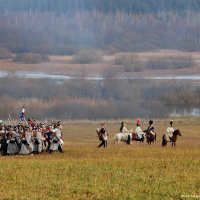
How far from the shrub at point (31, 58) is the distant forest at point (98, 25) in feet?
1.84

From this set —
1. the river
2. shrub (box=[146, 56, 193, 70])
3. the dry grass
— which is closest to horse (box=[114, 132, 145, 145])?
the river

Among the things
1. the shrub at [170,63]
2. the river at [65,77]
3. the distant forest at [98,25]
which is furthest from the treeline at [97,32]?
the shrub at [170,63]

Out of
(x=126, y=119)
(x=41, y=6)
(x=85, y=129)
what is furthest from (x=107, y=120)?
(x=41, y=6)

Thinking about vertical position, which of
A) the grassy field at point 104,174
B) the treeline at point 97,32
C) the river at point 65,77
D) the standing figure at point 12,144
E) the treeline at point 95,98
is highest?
the treeline at point 97,32

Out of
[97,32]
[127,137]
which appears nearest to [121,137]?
[127,137]

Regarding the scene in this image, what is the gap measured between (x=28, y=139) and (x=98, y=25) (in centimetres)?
7670

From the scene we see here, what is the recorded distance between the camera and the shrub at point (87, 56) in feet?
350

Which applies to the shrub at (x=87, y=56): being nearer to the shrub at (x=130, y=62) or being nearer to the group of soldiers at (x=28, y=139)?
the shrub at (x=130, y=62)

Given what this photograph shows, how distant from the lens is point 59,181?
36.1 meters

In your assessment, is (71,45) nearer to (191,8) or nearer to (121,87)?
(121,87)

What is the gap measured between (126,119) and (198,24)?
44.0 m

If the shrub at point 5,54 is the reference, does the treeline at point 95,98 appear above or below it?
below

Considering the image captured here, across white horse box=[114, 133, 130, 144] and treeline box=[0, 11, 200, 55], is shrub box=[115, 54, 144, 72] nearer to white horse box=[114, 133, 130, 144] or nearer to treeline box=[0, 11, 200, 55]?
treeline box=[0, 11, 200, 55]

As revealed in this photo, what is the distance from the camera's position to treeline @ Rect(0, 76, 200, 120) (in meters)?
87.3
